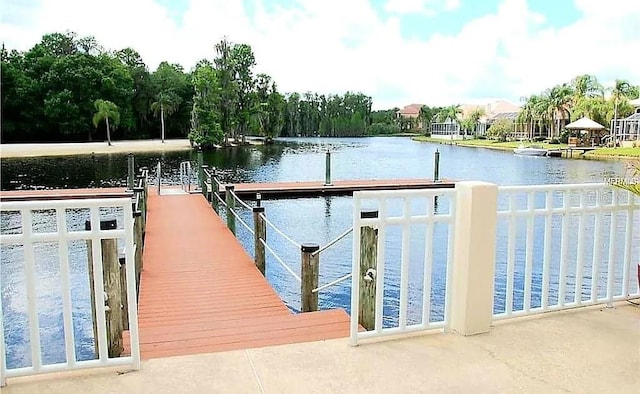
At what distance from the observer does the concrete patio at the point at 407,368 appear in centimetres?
239

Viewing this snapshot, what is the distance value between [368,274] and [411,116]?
303 feet

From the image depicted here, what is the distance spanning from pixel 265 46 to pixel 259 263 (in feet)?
133

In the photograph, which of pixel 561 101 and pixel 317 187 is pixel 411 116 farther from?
pixel 317 187

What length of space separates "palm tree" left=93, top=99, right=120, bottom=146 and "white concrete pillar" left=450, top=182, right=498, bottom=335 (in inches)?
1624

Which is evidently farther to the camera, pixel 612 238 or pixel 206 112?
pixel 206 112

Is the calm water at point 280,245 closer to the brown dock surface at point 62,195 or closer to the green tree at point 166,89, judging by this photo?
the brown dock surface at point 62,195

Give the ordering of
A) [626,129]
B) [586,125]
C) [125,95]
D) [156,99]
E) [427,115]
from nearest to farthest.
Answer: [586,125] → [626,129] → [125,95] → [156,99] → [427,115]

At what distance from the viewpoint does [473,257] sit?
2.95m

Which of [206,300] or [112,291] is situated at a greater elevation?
[112,291]

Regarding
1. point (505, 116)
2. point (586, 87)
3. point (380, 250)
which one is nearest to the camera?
point (380, 250)

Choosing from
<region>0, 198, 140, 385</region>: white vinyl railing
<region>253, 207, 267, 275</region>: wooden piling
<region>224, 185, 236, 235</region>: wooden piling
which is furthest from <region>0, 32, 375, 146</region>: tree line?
A: <region>0, 198, 140, 385</region>: white vinyl railing

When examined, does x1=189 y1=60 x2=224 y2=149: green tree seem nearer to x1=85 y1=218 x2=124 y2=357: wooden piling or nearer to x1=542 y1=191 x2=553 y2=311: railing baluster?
x1=85 y1=218 x2=124 y2=357: wooden piling

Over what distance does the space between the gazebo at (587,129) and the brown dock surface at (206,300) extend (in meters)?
35.7

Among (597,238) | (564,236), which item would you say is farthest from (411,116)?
(564,236)
